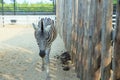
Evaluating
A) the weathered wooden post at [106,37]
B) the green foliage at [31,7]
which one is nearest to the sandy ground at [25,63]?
the weathered wooden post at [106,37]

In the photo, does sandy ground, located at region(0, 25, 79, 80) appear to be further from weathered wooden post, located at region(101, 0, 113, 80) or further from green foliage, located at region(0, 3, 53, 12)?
green foliage, located at region(0, 3, 53, 12)

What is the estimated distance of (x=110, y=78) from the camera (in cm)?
447

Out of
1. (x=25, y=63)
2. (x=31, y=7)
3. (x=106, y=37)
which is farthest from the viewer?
(x=31, y=7)

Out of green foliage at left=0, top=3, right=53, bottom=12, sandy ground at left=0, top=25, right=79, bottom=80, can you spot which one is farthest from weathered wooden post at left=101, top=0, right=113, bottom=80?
green foliage at left=0, top=3, right=53, bottom=12

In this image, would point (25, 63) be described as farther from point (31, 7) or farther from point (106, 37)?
point (31, 7)

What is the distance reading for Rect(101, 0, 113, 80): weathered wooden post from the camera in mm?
4258

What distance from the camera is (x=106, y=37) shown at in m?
4.33

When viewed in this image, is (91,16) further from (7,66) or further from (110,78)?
(7,66)

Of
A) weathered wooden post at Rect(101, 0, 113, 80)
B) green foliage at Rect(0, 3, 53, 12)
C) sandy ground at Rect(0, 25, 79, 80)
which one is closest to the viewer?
weathered wooden post at Rect(101, 0, 113, 80)

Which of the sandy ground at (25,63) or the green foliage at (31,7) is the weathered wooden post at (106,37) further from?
the green foliage at (31,7)

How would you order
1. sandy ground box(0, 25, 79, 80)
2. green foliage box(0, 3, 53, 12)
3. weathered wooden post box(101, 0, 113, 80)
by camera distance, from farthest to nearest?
green foliage box(0, 3, 53, 12) → sandy ground box(0, 25, 79, 80) → weathered wooden post box(101, 0, 113, 80)

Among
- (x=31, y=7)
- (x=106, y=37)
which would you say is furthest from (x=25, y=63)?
(x=31, y=7)

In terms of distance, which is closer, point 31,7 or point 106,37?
point 106,37

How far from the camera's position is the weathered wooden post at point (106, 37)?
4258mm
